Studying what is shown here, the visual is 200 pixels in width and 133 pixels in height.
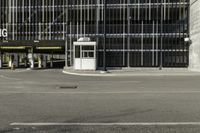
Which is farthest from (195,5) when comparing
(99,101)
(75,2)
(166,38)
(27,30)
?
(99,101)

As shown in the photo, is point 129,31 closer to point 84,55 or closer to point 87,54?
point 87,54

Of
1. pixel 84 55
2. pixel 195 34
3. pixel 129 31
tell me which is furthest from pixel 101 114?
pixel 129 31

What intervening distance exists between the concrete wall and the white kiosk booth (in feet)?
33.1

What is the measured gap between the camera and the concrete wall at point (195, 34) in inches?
1651

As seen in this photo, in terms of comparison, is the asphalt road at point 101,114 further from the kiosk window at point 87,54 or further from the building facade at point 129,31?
the building facade at point 129,31

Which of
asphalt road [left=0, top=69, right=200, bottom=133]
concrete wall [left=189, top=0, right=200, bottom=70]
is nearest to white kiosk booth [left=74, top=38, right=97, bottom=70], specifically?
concrete wall [left=189, top=0, right=200, bottom=70]

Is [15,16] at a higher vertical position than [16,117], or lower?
higher

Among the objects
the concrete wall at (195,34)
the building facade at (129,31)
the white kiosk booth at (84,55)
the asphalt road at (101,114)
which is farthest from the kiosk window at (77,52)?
the asphalt road at (101,114)

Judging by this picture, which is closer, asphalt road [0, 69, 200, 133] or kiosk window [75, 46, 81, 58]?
asphalt road [0, 69, 200, 133]

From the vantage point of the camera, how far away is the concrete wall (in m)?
41.9

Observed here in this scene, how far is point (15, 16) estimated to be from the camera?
57.2 m

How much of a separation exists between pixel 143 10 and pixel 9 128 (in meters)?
41.9

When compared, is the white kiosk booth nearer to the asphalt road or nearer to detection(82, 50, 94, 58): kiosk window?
detection(82, 50, 94, 58): kiosk window

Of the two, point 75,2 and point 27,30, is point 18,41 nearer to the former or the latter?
point 27,30
